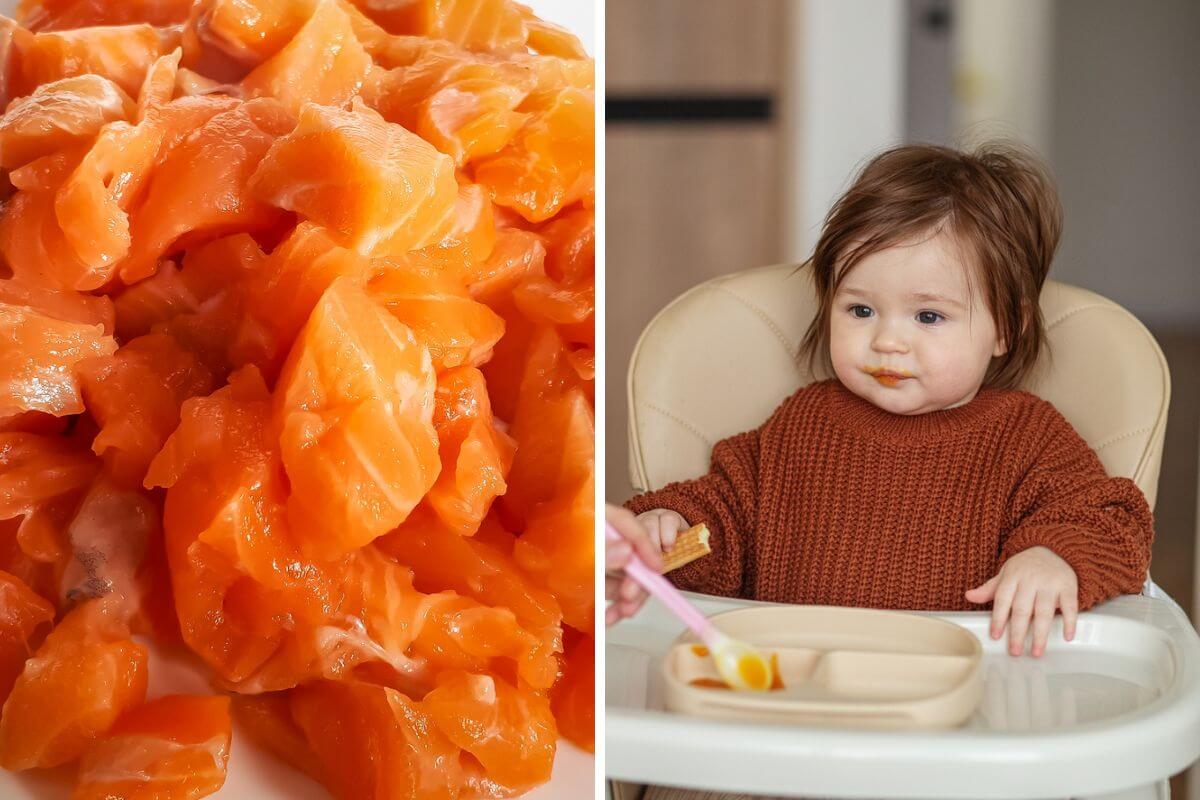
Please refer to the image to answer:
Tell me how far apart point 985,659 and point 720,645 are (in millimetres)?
200

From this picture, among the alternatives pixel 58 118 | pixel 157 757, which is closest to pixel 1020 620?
pixel 157 757

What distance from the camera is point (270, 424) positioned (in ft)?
1.82

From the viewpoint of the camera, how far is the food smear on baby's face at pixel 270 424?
55cm

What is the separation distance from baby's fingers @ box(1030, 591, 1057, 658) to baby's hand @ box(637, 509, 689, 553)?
0.91ft

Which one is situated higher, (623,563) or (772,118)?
(772,118)

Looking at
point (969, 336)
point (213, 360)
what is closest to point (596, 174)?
point (213, 360)

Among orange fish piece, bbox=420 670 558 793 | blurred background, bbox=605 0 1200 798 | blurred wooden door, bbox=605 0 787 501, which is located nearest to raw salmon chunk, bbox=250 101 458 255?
orange fish piece, bbox=420 670 558 793

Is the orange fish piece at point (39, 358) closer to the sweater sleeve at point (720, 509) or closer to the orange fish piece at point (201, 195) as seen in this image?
the orange fish piece at point (201, 195)

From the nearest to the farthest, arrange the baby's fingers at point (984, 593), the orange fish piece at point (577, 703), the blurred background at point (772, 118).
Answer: the orange fish piece at point (577, 703), the baby's fingers at point (984, 593), the blurred background at point (772, 118)

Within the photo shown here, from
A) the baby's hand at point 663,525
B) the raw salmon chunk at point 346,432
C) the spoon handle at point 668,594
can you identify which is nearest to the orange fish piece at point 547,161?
the raw salmon chunk at point 346,432

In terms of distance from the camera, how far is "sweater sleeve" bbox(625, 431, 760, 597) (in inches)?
41.8

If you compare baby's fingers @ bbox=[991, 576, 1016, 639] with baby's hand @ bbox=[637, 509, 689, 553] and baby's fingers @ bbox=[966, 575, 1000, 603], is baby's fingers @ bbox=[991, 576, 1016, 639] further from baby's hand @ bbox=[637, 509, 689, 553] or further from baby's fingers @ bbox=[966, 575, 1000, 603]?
baby's hand @ bbox=[637, 509, 689, 553]

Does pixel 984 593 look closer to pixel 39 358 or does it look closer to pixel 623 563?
pixel 623 563

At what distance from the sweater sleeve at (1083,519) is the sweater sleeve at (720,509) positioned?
8.8 inches
